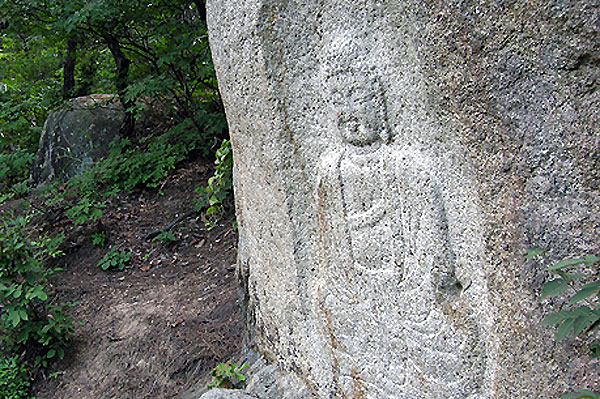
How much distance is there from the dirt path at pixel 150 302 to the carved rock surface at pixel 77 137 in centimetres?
102

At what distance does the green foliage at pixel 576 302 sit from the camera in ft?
3.99

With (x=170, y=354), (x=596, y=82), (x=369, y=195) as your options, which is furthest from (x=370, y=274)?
(x=170, y=354)

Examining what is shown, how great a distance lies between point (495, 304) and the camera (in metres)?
1.62

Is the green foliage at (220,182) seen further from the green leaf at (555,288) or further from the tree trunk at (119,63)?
the green leaf at (555,288)

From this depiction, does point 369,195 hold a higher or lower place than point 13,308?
→ higher

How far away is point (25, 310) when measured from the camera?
3.73 m

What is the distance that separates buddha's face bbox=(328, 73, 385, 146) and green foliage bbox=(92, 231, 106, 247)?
3564 mm

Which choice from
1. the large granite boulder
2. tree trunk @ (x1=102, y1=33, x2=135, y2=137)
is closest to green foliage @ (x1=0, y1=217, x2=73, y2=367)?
the large granite boulder

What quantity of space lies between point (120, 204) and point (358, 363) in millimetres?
3882

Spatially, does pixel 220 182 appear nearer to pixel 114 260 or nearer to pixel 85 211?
pixel 114 260

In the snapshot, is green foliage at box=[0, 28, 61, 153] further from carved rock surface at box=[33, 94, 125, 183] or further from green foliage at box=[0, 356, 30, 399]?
green foliage at box=[0, 356, 30, 399]

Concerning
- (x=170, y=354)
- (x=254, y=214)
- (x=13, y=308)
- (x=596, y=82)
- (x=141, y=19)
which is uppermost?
(x=141, y=19)

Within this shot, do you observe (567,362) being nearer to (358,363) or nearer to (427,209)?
(427,209)

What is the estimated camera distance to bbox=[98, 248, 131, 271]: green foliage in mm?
4754
